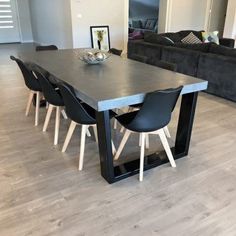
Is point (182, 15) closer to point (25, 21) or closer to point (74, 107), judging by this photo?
point (25, 21)

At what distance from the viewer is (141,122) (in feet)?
6.79

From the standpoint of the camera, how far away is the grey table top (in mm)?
1870

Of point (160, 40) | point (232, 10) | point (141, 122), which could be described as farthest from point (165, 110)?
point (232, 10)

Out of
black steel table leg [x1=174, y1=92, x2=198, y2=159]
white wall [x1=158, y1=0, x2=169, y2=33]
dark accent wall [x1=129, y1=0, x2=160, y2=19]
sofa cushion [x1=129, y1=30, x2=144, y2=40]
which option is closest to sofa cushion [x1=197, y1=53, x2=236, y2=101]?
black steel table leg [x1=174, y1=92, x2=198, y2=159]

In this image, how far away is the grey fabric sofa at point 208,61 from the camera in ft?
12.9

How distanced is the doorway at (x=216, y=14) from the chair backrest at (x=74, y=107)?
7.94 m

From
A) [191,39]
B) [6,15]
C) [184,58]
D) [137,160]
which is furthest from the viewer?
[6,15]

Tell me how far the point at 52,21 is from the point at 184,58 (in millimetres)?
4837

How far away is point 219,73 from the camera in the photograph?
4082 mm

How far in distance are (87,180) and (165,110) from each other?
88cm

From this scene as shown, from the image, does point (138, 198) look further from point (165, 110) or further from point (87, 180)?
point (165, 110)

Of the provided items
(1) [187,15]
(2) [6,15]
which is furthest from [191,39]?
(2) [6,15]

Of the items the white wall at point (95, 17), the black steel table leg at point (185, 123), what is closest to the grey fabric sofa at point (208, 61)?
the black steel table leg at point (185, 123)

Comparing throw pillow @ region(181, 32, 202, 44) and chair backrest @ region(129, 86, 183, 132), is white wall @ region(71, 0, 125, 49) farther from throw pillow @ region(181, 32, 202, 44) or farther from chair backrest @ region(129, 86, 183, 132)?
chair backrest @ region(129, 86, 183, 132)
